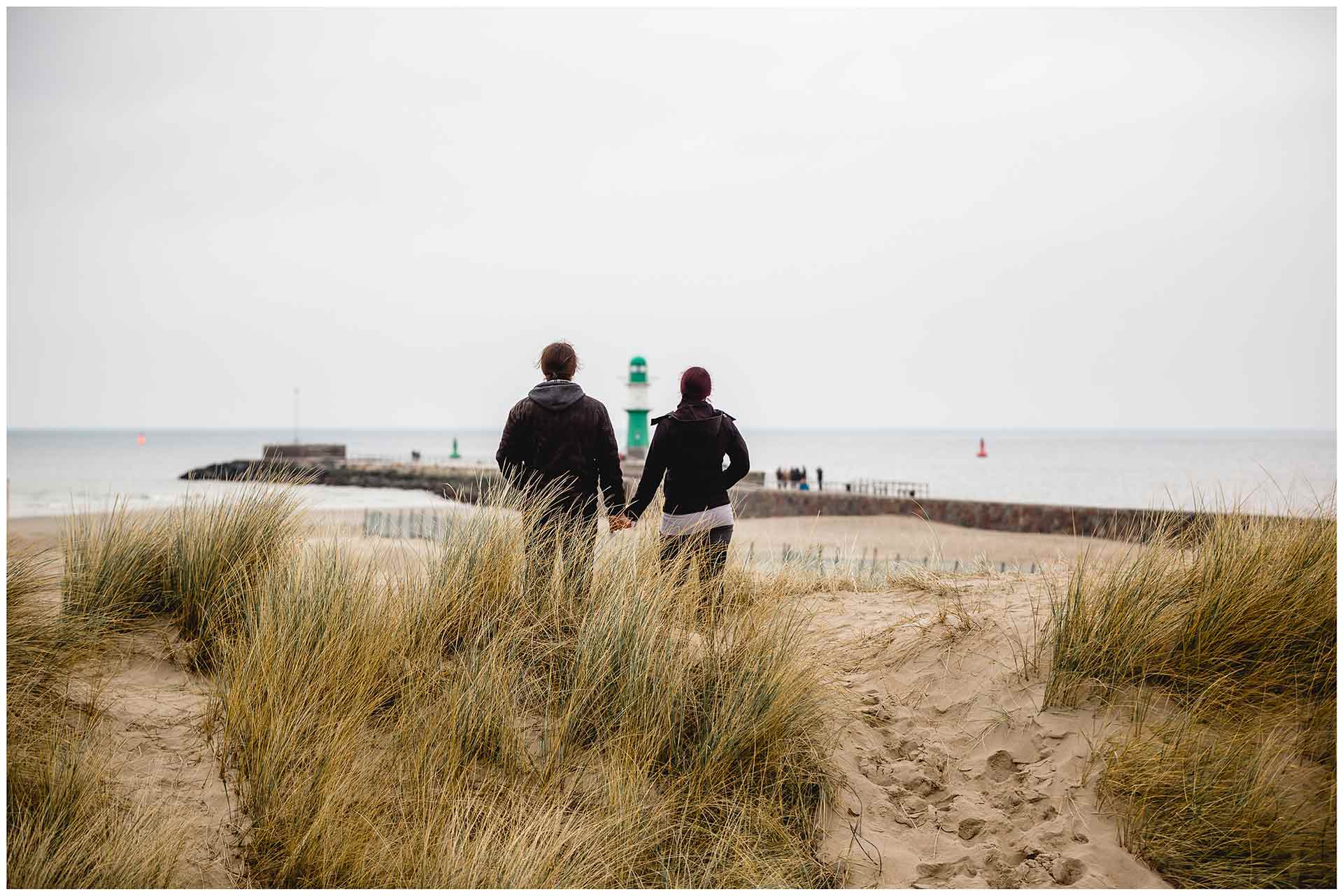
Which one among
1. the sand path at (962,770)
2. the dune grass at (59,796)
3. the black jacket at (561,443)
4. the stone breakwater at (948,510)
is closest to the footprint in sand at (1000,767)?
the sand path at (962,770)

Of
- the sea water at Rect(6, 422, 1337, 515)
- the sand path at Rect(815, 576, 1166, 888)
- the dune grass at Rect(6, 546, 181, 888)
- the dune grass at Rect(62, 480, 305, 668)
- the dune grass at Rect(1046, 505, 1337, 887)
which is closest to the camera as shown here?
the dune grass at Rect(6, 546, 181, 888)

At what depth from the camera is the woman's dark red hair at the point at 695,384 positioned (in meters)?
5.09

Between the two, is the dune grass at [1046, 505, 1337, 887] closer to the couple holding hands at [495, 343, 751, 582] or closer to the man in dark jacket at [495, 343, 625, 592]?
the couple holding hands at [495, 343, 751, 582]

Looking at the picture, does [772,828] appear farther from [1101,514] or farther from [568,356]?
[1101,514]

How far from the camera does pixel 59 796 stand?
293 centimetres

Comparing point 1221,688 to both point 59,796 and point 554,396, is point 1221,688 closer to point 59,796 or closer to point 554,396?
point 554,396

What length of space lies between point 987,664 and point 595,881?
2532 mm

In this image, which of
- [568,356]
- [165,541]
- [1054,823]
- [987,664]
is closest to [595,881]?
[1054,823]

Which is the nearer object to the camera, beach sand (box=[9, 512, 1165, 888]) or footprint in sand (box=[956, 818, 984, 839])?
beach sand (box=[9, 512, 1165, 888])

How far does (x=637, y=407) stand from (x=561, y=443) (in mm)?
28685

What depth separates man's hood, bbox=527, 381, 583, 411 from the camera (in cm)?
476

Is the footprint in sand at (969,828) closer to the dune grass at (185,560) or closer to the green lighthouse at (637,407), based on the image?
the dune grass at (185,560)

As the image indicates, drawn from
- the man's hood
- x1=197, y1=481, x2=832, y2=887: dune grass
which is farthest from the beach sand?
the man's hood

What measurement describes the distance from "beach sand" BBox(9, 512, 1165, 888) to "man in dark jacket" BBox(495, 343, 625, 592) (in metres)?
0.93
